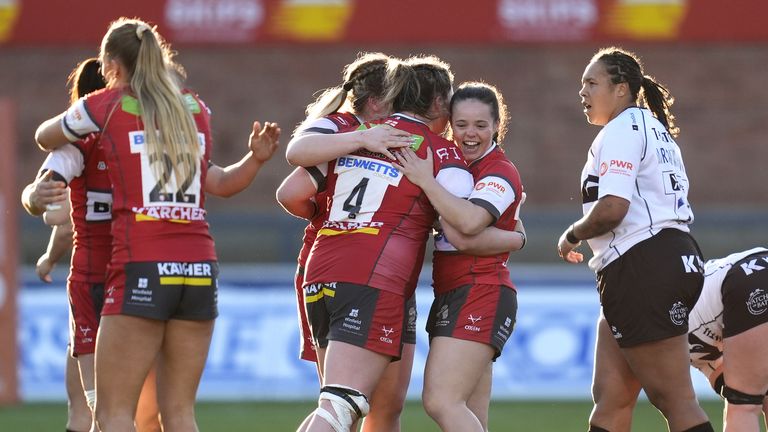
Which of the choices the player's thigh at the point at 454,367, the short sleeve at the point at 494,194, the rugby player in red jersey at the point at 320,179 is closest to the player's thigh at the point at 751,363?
the player's thigh at the point at 454,367

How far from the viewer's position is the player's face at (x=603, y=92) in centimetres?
581

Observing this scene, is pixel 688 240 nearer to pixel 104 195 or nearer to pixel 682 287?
pixel 682 287

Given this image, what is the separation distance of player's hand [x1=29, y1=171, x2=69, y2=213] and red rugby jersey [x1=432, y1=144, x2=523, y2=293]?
1.67 meters

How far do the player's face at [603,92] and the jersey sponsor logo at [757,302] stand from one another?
1.07m

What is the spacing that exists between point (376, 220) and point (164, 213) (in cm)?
89

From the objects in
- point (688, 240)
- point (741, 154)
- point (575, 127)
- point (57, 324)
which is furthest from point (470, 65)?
point (688, 240)

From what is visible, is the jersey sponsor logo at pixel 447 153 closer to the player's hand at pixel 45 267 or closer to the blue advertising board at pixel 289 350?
the player's hand at pixel 45 267

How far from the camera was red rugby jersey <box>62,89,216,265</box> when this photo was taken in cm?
505

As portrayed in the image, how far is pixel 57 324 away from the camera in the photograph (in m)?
11.0

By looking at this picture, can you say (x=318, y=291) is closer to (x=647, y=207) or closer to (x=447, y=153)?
(x=447, y=153)

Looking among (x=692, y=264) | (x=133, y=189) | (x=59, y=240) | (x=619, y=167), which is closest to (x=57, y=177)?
(x=133, y=189)

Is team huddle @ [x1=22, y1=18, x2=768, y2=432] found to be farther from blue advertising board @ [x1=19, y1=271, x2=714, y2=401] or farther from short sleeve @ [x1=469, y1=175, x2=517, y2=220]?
blue advertising board @ [x1=19, y1=271, x2=714, y2=401]

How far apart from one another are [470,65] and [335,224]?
1224cm

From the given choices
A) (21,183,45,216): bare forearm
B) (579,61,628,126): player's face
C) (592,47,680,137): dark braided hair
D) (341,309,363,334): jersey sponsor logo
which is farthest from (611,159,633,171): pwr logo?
(21,183,45,216): bare forearm
